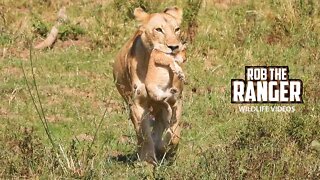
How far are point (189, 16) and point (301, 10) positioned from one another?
5.56 feet

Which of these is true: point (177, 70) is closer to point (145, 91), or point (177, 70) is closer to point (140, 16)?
point (145, 91)

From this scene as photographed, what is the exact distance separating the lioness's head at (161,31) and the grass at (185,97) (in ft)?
2.99

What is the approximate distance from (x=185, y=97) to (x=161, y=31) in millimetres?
3248

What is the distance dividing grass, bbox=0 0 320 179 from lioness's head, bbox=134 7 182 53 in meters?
0.91

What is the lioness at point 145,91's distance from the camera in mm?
7250

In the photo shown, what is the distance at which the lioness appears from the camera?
7250 mm

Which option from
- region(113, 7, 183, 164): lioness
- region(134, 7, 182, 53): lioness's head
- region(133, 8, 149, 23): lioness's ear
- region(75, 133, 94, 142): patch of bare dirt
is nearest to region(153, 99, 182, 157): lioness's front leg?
region(113, 7, 183, 164): lioness

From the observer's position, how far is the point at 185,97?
1038 cm

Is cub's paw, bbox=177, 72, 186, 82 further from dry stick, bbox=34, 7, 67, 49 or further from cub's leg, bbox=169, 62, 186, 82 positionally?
dry stick, bbox=34, 7, 67, 49

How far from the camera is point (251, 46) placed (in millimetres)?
12438

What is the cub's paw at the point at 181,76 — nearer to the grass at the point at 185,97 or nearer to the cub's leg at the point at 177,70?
the cub's leg at the point at 177,70

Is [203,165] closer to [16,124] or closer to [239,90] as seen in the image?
[16,124]

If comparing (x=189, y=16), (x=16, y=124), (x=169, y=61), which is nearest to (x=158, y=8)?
(x=189, y=16)

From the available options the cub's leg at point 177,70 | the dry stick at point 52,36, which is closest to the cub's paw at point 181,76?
the cub's leg at point 177,70
